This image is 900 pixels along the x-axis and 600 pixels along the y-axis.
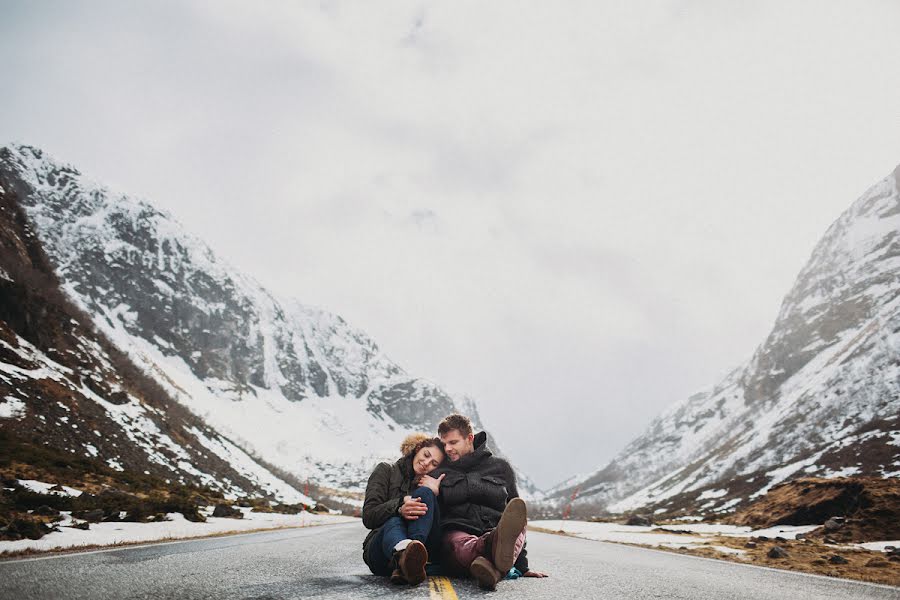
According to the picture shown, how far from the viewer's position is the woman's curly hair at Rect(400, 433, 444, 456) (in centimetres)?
612

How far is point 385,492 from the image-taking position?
5.86 meters

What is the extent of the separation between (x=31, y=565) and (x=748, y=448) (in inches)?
5665

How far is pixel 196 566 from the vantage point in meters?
6.20

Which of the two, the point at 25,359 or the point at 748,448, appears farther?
the point at 748,448

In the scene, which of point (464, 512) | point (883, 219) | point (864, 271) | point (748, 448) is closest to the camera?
point (464, 512)

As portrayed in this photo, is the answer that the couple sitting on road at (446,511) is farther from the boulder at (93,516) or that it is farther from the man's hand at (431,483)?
the boulder at (93,516)

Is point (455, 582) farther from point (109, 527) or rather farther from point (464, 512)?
point (109, 527)

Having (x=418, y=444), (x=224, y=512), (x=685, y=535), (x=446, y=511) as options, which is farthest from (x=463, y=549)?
(x=685, y=535)

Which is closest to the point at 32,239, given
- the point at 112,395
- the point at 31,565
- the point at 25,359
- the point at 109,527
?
A: the point at 112,395

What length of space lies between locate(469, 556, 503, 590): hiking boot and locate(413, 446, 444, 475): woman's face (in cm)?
119

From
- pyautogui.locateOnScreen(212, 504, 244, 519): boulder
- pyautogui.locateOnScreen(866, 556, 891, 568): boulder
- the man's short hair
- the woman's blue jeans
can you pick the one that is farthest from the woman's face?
pyautogui.locateOnScreen(212, 504, 244, 519): boulder

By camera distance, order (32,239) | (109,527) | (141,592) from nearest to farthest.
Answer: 1. (141,592)
2. (109,527)
3. (32,239)

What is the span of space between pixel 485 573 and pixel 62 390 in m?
52.8

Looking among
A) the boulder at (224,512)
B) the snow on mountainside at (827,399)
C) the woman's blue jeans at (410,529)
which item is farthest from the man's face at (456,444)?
the snow on mountainside at (827,399)
